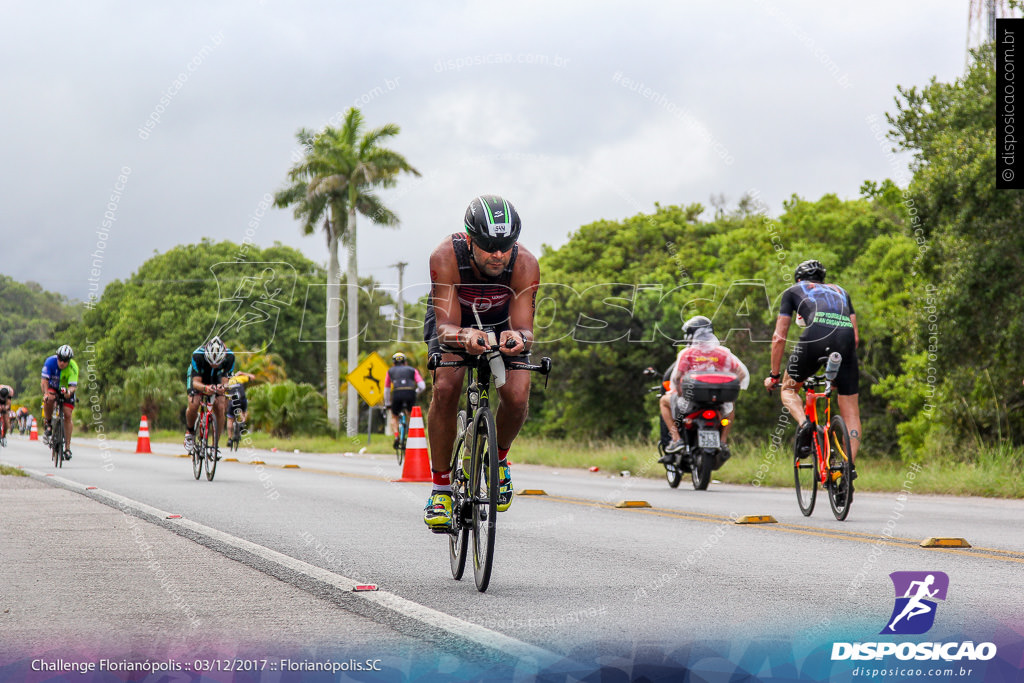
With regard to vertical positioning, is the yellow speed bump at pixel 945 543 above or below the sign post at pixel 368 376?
below

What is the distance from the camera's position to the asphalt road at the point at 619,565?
4898 millimetres


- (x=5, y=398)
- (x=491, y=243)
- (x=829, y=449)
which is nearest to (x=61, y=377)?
(x=829, y=449)

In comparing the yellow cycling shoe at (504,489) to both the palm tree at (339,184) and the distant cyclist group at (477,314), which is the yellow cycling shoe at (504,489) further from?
the palm tree at (339,184)

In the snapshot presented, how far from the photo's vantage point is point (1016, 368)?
18.5 metres

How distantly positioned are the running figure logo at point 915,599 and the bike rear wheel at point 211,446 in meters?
11.2

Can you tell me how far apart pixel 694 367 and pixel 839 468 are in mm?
4623

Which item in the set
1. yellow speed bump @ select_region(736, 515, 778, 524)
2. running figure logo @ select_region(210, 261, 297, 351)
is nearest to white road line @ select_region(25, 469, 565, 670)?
yellow speed bump @ select_region(736, 515, 778, 524)

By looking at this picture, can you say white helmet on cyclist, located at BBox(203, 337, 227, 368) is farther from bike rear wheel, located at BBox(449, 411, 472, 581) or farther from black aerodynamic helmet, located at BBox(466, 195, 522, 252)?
black aerodynamic helmet, located at BBox(466, 195, 522, 252)

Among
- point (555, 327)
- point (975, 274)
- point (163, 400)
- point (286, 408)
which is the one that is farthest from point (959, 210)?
point (163, 400)

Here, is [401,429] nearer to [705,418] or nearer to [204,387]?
[204,387]

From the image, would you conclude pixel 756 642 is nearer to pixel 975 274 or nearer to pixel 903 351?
pixel 975 274

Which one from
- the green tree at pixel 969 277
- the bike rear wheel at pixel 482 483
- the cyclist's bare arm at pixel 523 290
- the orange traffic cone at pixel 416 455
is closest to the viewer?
the bike rear wheel at pixel 482 483

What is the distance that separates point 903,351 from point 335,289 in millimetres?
21355

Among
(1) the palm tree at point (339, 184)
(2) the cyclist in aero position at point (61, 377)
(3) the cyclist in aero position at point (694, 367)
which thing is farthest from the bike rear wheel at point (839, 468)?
(1) the palm tree at point (339, 184)
